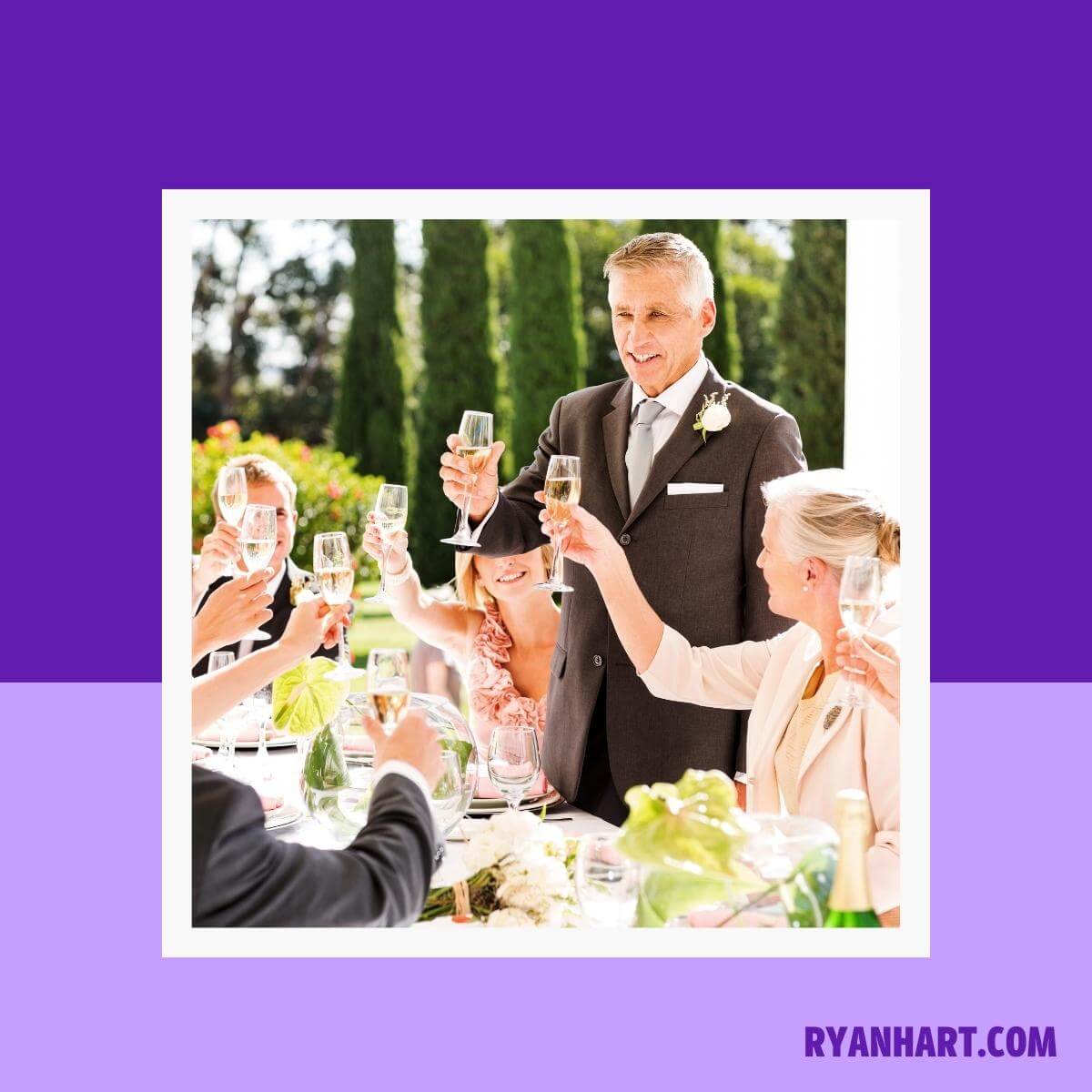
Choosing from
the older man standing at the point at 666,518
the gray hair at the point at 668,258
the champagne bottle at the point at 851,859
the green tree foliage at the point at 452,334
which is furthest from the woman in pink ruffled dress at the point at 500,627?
the green tree foliage at the point at 452,334

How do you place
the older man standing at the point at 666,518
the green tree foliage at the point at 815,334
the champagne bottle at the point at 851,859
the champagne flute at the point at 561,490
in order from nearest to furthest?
the champagne bottle at the point at 851,859 → the champagne flute at the point at 561,490 → the older man standing at the point at 666,518 → the green tree foliage at the point at 815,334

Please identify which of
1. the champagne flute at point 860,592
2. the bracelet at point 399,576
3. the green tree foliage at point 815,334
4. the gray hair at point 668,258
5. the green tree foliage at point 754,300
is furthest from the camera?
the green tree foliage at point 754,300

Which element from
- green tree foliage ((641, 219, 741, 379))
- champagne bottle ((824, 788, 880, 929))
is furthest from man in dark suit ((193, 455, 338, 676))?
green tree foliage ((641, 219, 741, 379))

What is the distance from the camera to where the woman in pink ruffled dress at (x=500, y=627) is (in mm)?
4328

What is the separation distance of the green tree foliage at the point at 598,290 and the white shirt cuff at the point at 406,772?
11.0 meters

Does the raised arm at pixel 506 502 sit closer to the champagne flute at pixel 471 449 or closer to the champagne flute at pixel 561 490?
the champagne flute at pixel 471 449

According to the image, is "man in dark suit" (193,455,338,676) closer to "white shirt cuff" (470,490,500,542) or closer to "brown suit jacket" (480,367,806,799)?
"white shirt cuff" (470,490,500,542)

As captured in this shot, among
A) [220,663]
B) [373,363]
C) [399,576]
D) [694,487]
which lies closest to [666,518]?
[694,487]

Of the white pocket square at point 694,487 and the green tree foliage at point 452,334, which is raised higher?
the green tree foliage at point 452,334

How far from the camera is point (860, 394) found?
5258mm

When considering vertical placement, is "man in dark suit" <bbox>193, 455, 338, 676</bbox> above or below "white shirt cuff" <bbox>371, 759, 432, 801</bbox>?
above

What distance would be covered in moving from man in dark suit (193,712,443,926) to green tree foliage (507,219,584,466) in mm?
7997

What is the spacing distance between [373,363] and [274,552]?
26.4ft

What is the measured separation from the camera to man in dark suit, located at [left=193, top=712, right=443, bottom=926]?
7.61 feet
